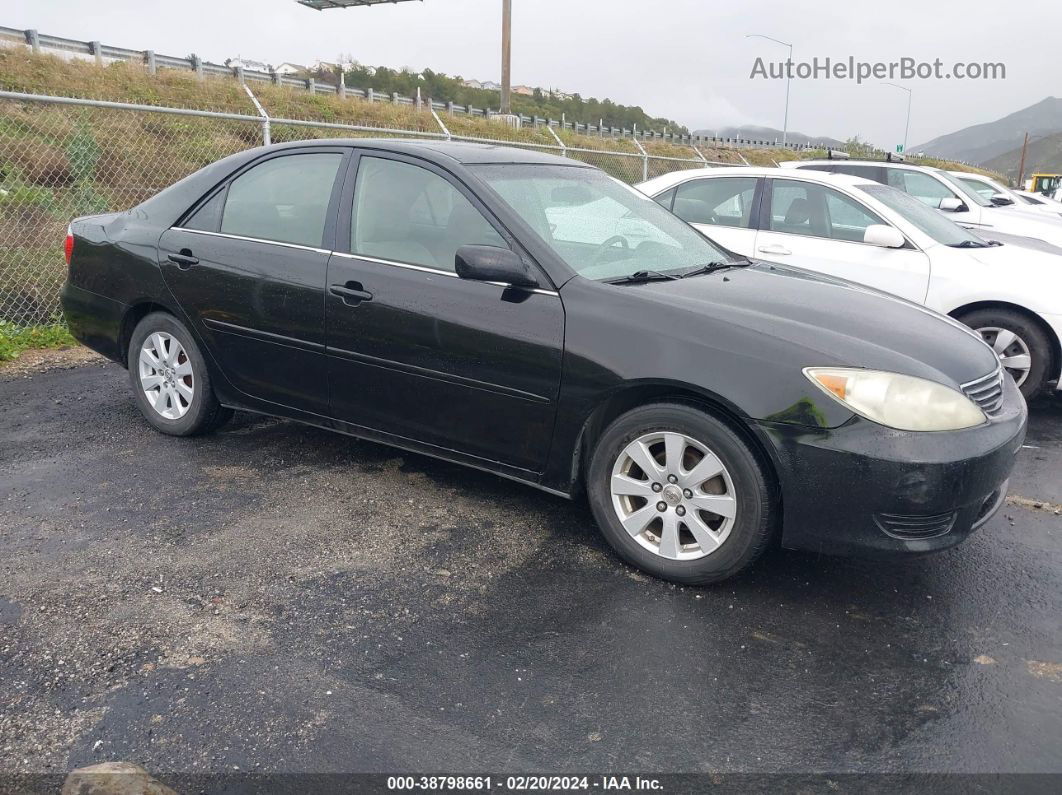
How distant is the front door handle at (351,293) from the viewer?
3.94m

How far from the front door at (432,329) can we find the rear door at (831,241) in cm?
339

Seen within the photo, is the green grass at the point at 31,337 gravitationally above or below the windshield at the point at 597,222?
below

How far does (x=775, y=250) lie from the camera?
21.7ft

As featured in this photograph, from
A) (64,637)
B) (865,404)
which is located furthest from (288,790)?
(865,404)

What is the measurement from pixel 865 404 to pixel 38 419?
15.6 ft

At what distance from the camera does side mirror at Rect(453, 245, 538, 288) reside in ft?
11.5

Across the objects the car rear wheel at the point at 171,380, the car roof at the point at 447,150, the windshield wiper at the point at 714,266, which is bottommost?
the car rear wheel at the point at 171,380

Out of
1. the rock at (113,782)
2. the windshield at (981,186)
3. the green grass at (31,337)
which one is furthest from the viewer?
the windshield at (981,186)

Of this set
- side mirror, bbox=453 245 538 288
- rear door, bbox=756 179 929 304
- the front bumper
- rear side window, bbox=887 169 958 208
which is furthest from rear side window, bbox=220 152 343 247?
rear side window, bbox=887 169 958 208

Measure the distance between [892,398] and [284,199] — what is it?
3023 millimetres

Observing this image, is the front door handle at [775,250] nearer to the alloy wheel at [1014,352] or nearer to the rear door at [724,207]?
the rear door at [724,207]

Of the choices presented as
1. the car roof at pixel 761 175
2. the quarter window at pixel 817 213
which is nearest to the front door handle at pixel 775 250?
the quarter window at pixel 817 213

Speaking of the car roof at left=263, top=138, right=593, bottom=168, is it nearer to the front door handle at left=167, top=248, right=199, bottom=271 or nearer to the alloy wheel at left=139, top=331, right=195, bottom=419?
the front door handle at left=167, top=248, right=199, bottom=271

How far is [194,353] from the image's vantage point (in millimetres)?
4656
